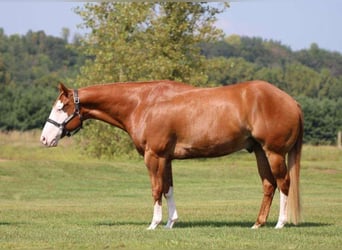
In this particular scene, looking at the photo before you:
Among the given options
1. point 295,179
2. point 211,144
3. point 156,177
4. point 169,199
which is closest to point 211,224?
point 169,199

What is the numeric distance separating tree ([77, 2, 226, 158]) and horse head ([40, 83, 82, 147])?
93.7 ft

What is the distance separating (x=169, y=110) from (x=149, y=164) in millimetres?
907

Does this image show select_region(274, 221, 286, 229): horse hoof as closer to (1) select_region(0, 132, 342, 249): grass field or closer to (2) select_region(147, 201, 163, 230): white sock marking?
(1) select_region(0, 132, 342, 249): grass field

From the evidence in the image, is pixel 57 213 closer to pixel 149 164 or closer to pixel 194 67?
pixel 149 164

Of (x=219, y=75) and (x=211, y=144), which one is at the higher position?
(x=219, y=75)

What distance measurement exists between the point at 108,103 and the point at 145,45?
3091 centimetres

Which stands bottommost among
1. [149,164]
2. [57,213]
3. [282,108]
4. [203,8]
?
[57,213]

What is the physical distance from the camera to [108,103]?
1505cm

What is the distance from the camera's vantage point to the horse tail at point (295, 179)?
14414 millimetres

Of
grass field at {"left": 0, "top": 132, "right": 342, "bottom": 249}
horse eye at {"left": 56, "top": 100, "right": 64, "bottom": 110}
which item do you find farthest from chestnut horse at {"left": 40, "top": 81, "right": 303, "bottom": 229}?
grass field at {"left": 0, "top": 132, "right": 342, "bottom": 249}

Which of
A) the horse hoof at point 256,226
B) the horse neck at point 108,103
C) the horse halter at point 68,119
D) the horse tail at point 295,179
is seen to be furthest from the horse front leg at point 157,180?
the horse tail at point 295,179

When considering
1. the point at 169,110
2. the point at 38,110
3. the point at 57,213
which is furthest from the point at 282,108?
the point at 38,110

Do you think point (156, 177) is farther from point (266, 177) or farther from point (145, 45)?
point (145, 45)

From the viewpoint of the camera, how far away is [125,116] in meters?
14.9
